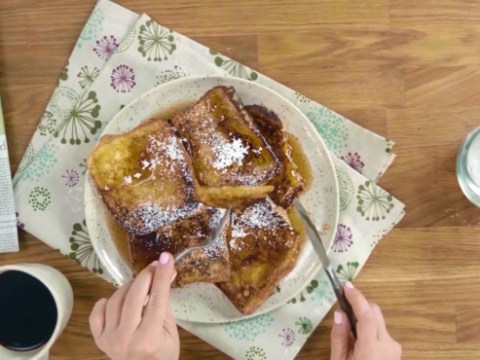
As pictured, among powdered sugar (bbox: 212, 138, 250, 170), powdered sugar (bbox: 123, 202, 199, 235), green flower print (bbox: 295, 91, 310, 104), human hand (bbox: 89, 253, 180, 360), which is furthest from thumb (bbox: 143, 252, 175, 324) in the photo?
green flower print (bbox: 295, 91, 310, 104)

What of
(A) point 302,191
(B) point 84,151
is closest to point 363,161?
(A) point 302,191

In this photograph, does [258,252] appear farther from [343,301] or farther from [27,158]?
[27,158]

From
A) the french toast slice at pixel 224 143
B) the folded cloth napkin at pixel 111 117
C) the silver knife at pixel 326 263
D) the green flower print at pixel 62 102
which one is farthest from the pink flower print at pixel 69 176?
the silver knife at pixel 326 263

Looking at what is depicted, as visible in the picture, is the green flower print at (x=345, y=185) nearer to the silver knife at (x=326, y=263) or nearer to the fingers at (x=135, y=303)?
the silver knife at (x=326, y=263)

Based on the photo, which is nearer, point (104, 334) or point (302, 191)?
point (104, 334)

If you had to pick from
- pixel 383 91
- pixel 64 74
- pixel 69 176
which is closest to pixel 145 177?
pixel 69 176

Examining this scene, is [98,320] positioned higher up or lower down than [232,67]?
lower down

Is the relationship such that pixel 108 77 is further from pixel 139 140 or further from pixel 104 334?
pixel 104 334
